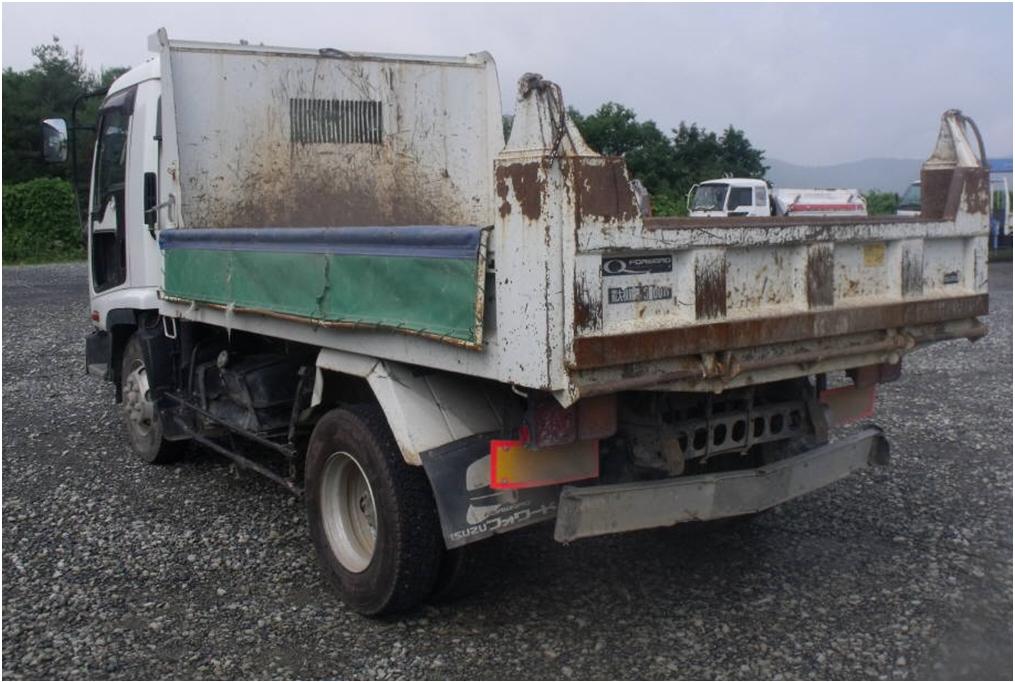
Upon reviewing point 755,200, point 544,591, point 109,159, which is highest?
point 755,200

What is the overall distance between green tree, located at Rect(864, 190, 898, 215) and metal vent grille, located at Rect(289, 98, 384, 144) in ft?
68.0

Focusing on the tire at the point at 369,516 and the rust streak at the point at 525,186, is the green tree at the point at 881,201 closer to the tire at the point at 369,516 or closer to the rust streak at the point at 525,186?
the tire at the point at 369,516

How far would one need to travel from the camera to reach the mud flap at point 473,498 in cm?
385

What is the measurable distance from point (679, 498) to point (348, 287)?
1.52m

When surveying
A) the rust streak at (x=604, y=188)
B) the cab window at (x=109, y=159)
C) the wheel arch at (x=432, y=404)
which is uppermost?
the cab window at (x=109, y=159)

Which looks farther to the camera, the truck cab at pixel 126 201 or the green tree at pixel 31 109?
the green tree at pixel 31 109

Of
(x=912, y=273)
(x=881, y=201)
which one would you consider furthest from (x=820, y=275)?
(x=881, y=201)

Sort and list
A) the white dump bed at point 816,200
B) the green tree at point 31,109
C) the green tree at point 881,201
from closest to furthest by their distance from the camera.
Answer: the white dump bed at point 816,200 → the green tree at point 881,201 → the green tree at point 31,109

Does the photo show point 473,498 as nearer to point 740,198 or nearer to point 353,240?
point 353,240

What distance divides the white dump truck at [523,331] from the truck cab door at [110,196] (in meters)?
0.47

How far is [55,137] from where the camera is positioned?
684 cm

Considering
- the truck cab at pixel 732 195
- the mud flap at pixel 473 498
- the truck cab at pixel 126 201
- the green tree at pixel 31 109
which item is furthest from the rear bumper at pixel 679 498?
the green tree at pixel 31 109

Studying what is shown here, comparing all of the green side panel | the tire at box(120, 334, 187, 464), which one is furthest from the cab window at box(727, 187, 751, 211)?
the green side panel

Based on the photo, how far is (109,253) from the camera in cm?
697
